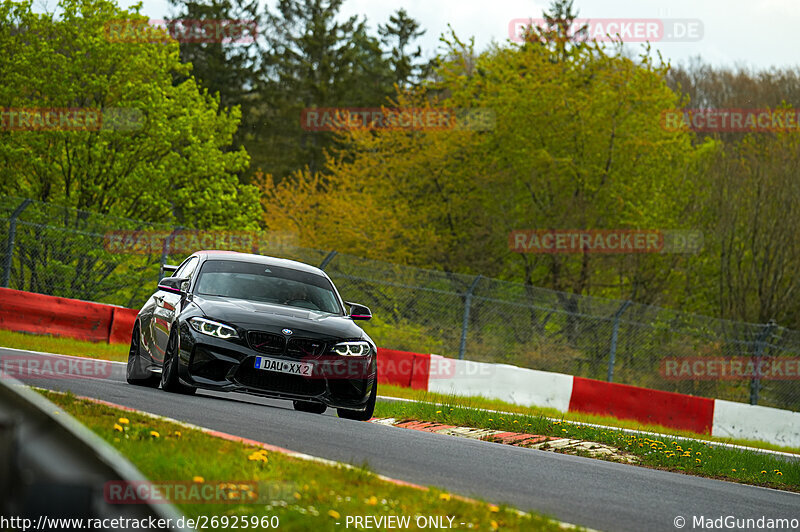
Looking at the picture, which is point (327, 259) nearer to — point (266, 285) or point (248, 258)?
point (248, 258)

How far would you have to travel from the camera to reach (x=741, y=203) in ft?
107

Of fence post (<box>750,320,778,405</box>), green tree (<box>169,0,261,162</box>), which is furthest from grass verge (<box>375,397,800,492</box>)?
green tree (<box>169,0,261,162</box>)

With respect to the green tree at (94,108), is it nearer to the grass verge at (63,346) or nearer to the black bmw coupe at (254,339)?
the grass verge at (63,346)

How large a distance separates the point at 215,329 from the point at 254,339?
39 cm

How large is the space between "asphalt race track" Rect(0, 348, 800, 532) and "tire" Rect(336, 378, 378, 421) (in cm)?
57

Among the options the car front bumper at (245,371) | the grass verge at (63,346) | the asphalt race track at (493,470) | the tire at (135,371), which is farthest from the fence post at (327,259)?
the car front bumper at (245,371)

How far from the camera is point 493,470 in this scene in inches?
322

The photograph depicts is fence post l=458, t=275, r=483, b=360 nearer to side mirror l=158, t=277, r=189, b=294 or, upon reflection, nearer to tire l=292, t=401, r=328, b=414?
tire l=292, t=401, r=328, b=414

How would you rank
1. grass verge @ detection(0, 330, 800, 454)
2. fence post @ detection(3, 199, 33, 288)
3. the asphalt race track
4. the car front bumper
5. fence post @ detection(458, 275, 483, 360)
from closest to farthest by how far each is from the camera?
the asphalt race track
the car front bumper
grass verge @ detection(0, 330, 800, 454)
fence post @ detection(3, 199, 33, 288)
fence post @ detection(458, 275, 483, 360)

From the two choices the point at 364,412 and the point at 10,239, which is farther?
the point at 10,239

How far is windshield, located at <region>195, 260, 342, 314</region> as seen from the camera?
11539mm

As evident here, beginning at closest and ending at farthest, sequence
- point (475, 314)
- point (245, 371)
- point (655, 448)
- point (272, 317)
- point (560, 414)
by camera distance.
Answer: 1. point (245, 371)
2. point (272, 317)
3. point (655, 448)
4. point (560, 414)
5. point (475, 314)

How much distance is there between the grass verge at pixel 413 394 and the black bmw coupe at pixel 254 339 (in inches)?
178

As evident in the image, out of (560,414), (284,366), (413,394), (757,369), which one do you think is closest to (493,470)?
(284,366)
